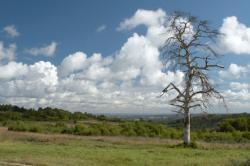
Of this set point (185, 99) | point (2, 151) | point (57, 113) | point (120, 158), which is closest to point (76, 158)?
point (120, 158)

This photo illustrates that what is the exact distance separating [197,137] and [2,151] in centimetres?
2922

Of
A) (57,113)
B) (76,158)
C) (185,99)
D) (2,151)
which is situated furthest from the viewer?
(57,113)

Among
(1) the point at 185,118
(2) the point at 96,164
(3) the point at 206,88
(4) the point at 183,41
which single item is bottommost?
(2) the point at 96,164

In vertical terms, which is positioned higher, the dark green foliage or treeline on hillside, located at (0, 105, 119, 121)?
treeline on hillside, located at (0, 105, 119, 121)

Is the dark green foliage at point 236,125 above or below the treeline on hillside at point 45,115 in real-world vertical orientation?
below

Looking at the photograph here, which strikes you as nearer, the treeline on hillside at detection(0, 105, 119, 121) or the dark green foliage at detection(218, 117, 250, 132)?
the dark green foliage at detection(218, 117, 250, 132)

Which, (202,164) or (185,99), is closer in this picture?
(202,164)

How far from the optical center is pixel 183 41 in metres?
36.3

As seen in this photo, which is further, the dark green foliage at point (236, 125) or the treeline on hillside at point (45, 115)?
the treeline on hillside at point (45, 115)

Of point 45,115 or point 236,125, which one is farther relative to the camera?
point 45,115

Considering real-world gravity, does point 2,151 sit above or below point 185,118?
below

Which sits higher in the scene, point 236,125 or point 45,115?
point 45,115

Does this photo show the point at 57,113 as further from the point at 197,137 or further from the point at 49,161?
the point at 49,161

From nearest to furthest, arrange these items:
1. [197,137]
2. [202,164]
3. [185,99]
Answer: [202,164]
[185,99]
[197,137]
